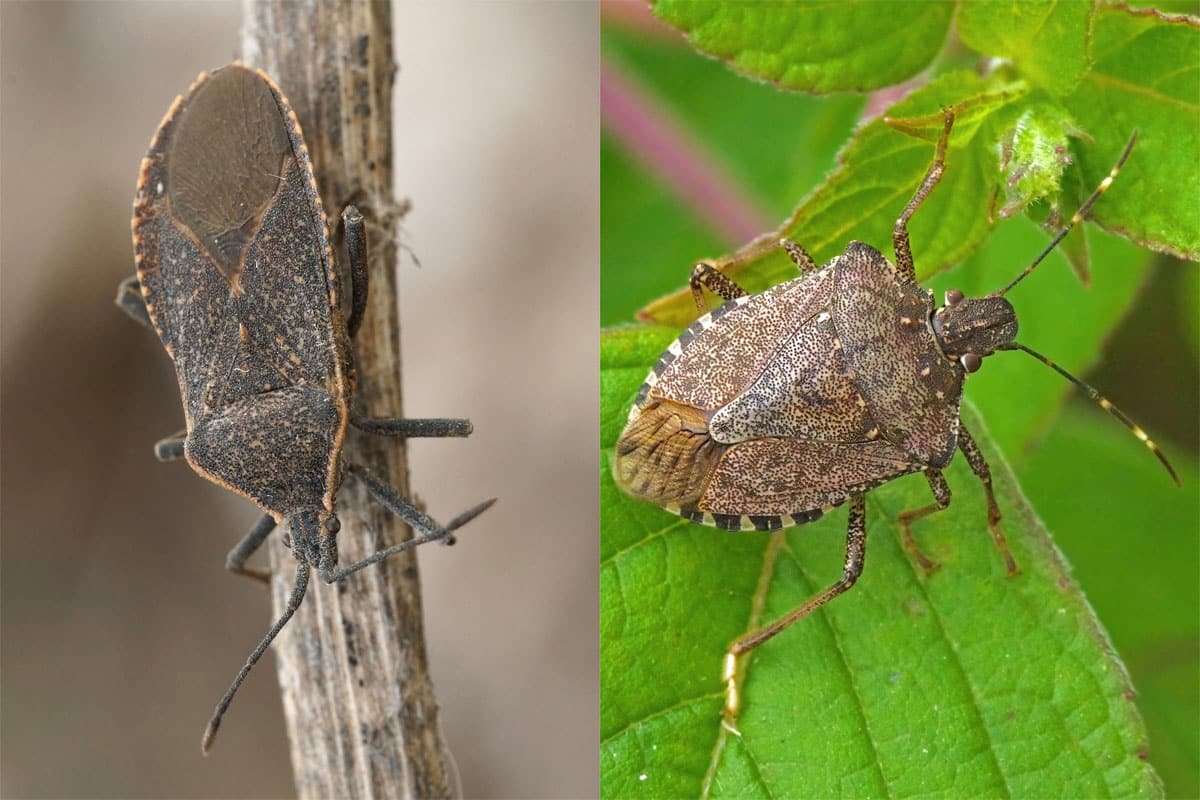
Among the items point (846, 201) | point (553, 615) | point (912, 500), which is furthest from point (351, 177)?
point (553, 615)

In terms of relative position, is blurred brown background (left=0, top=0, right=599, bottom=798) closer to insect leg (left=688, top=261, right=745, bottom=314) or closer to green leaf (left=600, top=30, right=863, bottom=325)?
green leaf (left=600, top=30, right=863, bottom=325)

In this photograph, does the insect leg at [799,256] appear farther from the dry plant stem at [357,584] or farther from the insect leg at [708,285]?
the dry plant stem at [357,584]

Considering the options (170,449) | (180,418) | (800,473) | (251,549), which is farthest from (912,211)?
(180,418)

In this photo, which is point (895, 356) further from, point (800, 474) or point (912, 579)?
point (912, 579)

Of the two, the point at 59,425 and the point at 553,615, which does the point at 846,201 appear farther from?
the point at 59,425

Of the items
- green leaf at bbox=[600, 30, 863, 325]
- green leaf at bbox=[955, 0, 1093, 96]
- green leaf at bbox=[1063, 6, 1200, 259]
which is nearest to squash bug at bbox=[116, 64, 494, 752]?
green leaf at bbox=[600, 30, 863, 325]

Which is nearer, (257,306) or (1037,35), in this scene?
(1037,35)
